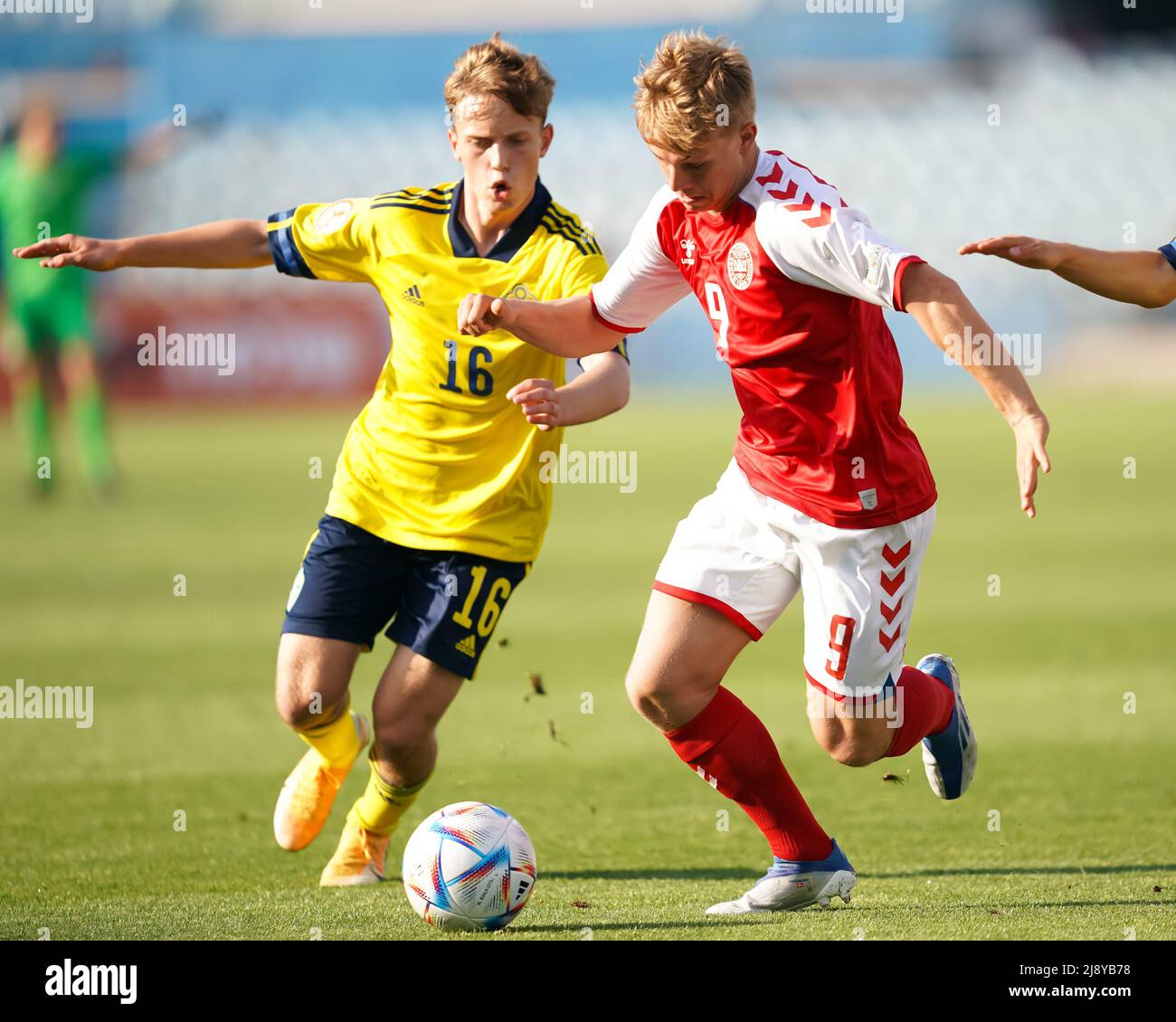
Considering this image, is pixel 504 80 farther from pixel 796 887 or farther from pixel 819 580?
pixel 796 887

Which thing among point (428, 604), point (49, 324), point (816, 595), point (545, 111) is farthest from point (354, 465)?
point (49, 324)

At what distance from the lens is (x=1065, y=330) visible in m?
32.6

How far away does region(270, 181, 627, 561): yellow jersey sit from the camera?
202 inches

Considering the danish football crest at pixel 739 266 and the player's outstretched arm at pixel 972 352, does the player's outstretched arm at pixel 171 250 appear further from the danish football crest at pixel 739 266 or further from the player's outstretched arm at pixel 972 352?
the player's outstretched arm at pixel 972 352

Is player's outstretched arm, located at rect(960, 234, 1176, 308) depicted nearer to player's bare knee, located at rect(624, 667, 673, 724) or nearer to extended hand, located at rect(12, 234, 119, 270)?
player's bare knee, located at rect(624, 667, 673, 724)

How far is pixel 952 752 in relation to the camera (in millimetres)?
4977

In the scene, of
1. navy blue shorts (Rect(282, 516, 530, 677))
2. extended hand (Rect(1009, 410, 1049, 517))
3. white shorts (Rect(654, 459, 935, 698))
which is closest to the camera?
extended hand (Rect(1009, 410, 1049, 517))

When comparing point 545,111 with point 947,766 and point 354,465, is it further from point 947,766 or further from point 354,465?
point 947,766

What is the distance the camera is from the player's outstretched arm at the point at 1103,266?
12.9ft

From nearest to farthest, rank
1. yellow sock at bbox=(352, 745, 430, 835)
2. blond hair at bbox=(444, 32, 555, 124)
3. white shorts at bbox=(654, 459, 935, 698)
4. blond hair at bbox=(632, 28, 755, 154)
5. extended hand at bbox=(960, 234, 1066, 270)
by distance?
extended hand at bbox=(960, 234, 1066, 270), blond hair at bbox=(632, 28, 755, 154), white shorts at bbox=(654, 459, 935, 698), blond hair at bbox=(444, 32, 555, 124), yellow sock at bbox=(352, 745, 430, 835)

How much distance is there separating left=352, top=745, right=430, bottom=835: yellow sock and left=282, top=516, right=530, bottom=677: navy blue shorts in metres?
0.41

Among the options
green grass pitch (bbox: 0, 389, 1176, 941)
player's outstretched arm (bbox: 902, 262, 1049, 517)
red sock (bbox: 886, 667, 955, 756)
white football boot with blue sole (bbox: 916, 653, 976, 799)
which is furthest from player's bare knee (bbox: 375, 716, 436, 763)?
player's outstretched arm (bbox: 902, 262, 1049, 517)

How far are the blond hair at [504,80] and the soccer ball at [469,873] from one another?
2.19m

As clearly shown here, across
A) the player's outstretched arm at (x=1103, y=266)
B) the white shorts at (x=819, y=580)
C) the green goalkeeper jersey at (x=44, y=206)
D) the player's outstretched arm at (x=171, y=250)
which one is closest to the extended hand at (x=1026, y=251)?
the player's outstretched arm at (x=1103, y=266)
